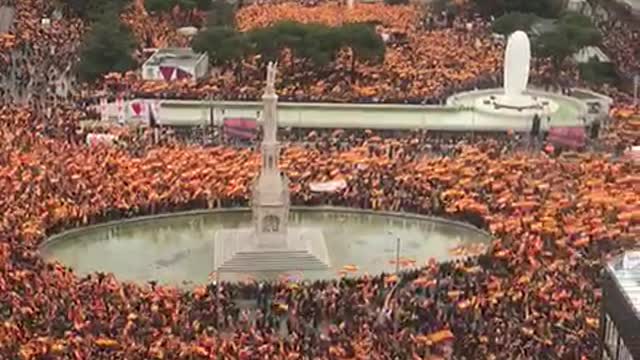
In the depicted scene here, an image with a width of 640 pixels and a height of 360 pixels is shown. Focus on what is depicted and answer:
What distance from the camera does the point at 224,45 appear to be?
2024 inches

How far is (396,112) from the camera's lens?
47562 millimetres

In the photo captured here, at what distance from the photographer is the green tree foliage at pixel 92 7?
2408 inches

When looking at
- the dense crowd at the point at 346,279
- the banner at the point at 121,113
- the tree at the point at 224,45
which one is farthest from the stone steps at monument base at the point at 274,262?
the tree at the point at 224,45

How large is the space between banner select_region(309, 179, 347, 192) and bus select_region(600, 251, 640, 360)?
514 inches

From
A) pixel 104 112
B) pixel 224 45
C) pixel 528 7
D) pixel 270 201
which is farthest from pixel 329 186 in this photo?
pixel 528 7

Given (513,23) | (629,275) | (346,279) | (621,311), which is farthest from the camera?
(513,23)

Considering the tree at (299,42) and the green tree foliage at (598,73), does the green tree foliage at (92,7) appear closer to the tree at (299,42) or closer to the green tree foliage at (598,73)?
the tree at (299,42)

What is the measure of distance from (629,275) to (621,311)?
1584 millimetres

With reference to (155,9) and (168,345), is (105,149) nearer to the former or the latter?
(168,345)

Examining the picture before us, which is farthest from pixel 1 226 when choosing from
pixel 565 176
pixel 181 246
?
pixel 565 176

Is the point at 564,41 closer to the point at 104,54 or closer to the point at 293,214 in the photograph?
the point at 104,54

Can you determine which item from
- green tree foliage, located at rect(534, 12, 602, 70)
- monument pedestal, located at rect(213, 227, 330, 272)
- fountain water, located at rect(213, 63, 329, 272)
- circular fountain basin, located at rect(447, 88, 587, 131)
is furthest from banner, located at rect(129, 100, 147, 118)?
green tree foliage, located at rect(534, 12, 602, 70)

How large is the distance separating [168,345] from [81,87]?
27.6 metres

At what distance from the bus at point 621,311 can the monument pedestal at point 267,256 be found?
345 inches
